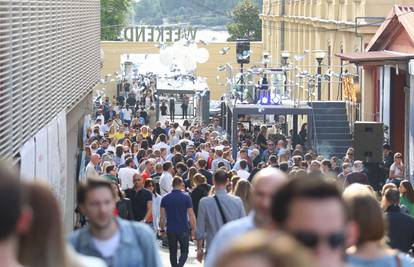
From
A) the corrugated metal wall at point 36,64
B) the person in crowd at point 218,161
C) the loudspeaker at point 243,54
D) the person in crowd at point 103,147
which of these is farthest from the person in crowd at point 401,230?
the loudspeaker at point 243,54

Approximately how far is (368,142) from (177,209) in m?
11.6

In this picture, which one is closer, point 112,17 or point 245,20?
point 112,17

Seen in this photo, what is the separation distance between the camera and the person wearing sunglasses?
473 cm

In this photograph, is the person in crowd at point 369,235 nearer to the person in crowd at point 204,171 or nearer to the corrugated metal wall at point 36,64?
the corrugated metal wall at point 36,64

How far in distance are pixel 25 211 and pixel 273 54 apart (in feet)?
213

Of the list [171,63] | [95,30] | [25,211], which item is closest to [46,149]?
[25,211]

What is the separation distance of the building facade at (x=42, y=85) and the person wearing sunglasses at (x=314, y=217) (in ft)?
30.9

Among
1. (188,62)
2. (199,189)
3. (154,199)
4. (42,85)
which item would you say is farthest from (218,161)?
(188,62)

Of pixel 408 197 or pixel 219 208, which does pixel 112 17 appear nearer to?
pixel 408 197

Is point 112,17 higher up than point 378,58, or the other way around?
point 112,17

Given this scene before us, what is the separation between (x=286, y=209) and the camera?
484 centimetres

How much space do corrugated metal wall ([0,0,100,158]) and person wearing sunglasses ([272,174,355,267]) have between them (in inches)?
368

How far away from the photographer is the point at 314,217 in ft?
15.6

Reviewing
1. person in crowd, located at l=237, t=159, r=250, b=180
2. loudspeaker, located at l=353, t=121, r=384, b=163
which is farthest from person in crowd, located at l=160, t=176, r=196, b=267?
loudspeaker, located at l=353, t=121, r=384, b=163
